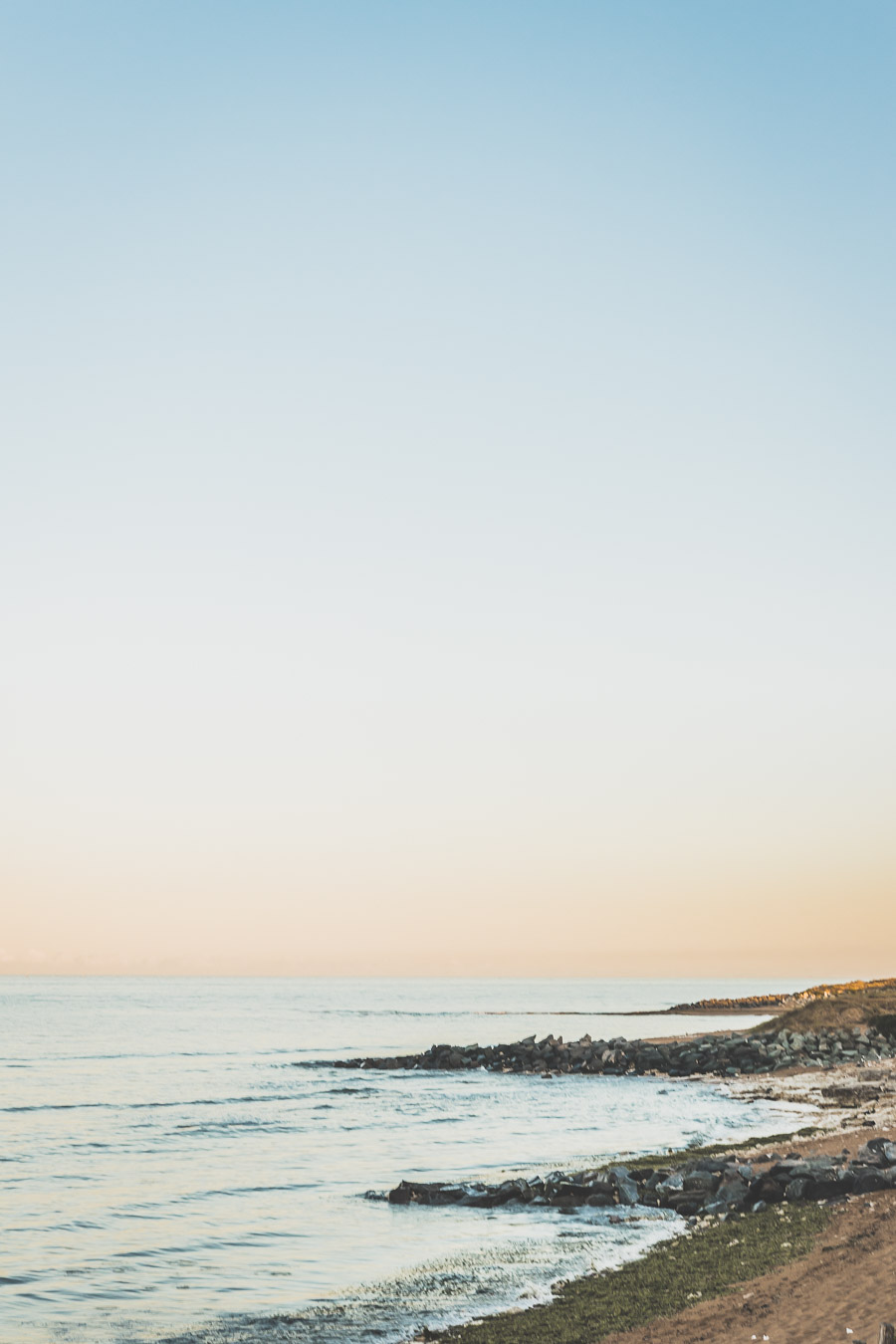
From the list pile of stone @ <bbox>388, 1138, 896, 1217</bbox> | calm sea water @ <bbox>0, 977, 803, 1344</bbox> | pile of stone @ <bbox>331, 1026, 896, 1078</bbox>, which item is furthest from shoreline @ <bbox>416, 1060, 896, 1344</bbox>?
pile of stone @ <bbox>331, 1026, 896, 1078</bbox>

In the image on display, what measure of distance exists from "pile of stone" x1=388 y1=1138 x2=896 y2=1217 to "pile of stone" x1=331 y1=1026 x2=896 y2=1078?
95.1 ft

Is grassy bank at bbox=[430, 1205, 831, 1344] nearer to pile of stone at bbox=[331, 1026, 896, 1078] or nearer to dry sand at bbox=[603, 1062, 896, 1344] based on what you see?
dry sand at bbox=[603, 1062, 896, 1344]

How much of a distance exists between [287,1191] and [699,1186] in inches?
344

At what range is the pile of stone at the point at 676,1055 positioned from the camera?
162 feet

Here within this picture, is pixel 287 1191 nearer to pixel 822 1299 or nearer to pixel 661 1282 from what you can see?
pixel 661 1282

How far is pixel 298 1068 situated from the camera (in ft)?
181

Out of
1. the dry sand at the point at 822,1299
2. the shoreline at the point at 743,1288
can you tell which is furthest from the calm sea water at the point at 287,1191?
the dry sand at the point at 822,1299

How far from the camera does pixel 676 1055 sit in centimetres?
5291

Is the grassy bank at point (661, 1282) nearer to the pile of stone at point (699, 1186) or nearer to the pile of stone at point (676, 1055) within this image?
the pile of stone at point (699, 1186)

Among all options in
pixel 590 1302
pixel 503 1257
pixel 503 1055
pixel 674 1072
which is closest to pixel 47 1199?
pixel 503 1257

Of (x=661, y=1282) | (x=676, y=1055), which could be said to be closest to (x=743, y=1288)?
(x=661, y=1282)

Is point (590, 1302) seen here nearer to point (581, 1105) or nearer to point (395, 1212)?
point (395, 1212)

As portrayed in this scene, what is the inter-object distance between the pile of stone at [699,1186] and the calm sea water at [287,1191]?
0.77m

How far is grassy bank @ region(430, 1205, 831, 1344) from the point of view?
478 inches
